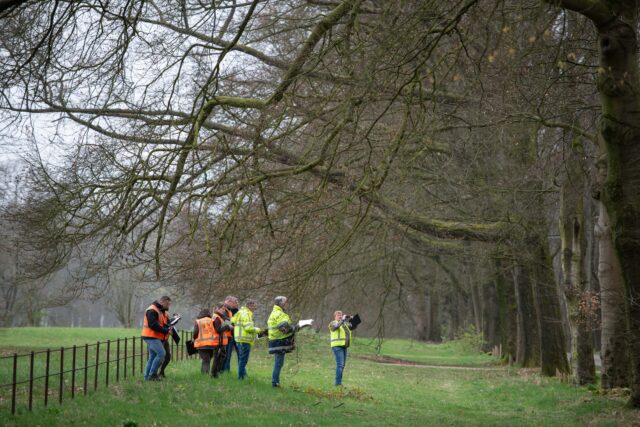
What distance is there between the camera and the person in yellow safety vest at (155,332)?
15.7 m

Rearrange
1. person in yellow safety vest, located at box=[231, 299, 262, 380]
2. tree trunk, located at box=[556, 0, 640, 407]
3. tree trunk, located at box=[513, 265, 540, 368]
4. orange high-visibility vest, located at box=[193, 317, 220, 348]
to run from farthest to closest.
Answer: tree trunk, located at box=[513, 265, 540, 368]
orange high-visibility vest, located at box=[193, 317, 220, 348]
person in yellow safety vest, located at box=[231, 299, 262, 380]
tree trunk, located at box=[556, 0, 640, 407]

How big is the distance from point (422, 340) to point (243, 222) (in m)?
49.0

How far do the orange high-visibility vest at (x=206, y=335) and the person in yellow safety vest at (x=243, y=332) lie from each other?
21.6 inches

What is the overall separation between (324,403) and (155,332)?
343 centimetres

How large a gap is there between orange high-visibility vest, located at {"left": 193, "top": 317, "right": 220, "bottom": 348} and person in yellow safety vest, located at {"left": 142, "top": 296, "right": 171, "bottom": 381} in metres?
1.35

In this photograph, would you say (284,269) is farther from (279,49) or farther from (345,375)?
(345,375)

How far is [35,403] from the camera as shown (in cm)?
1272

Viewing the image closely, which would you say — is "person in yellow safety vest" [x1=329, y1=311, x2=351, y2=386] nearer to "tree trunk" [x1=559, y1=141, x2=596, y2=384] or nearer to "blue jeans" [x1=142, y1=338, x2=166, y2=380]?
"blue jeans" [x1=142, y1=338, x2=166, y2=380]

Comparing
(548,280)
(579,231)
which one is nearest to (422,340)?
(548,280)

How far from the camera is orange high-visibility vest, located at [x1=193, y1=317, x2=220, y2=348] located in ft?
56.7

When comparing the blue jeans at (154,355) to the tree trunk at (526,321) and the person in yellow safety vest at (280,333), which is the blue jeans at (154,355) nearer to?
the person in yellow safety vest at (280,333)

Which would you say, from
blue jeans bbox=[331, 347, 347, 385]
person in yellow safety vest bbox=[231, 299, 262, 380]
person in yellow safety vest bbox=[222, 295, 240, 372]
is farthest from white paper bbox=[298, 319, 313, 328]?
blue jeans bbox=[331, 347, 347, 385]

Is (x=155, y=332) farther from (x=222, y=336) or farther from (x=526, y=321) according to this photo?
(x=526, y=321)

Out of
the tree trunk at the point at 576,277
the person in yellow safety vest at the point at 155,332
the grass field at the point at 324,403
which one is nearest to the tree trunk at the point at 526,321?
the grass field at the point at 324,403
